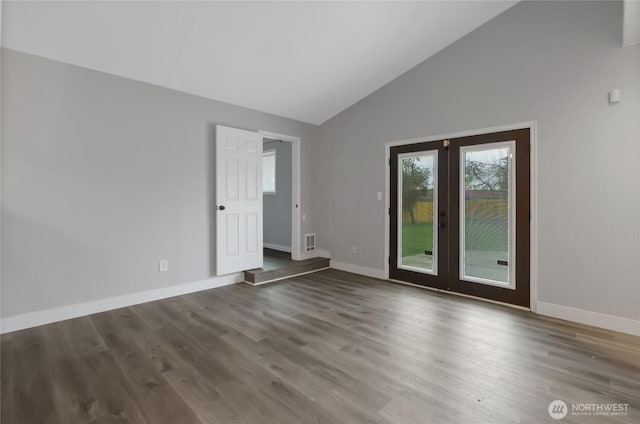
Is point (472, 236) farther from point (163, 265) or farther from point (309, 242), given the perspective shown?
point (163, 265)

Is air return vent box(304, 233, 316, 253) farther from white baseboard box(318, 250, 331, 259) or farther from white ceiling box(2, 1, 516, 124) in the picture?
white ceiling box(2, 1, 516, 124)

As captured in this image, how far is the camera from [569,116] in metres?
3.10

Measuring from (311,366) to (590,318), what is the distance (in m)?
2.88

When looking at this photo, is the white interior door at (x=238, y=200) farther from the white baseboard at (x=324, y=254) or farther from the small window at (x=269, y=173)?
the small window at (x=269, y=173)

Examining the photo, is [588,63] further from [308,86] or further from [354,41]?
[308,86]

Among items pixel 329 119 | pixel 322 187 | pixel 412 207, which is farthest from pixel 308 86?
pixel 412 207

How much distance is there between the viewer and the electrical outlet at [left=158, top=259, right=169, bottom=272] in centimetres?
369

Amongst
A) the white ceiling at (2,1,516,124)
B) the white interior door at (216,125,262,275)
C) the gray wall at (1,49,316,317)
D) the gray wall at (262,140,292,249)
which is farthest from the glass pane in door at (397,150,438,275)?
the gray wall at (1,49,316,317)

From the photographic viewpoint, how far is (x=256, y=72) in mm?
3797

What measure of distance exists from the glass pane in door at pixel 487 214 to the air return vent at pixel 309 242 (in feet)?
8.58

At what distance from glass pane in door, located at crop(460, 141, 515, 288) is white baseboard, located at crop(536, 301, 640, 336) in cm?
39

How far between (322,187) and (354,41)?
2592 millimetres

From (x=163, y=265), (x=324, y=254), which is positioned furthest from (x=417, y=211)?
(x=163, y=265)

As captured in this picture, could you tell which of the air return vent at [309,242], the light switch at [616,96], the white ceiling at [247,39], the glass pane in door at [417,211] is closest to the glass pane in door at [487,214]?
the glass pane in door at [417,211]
